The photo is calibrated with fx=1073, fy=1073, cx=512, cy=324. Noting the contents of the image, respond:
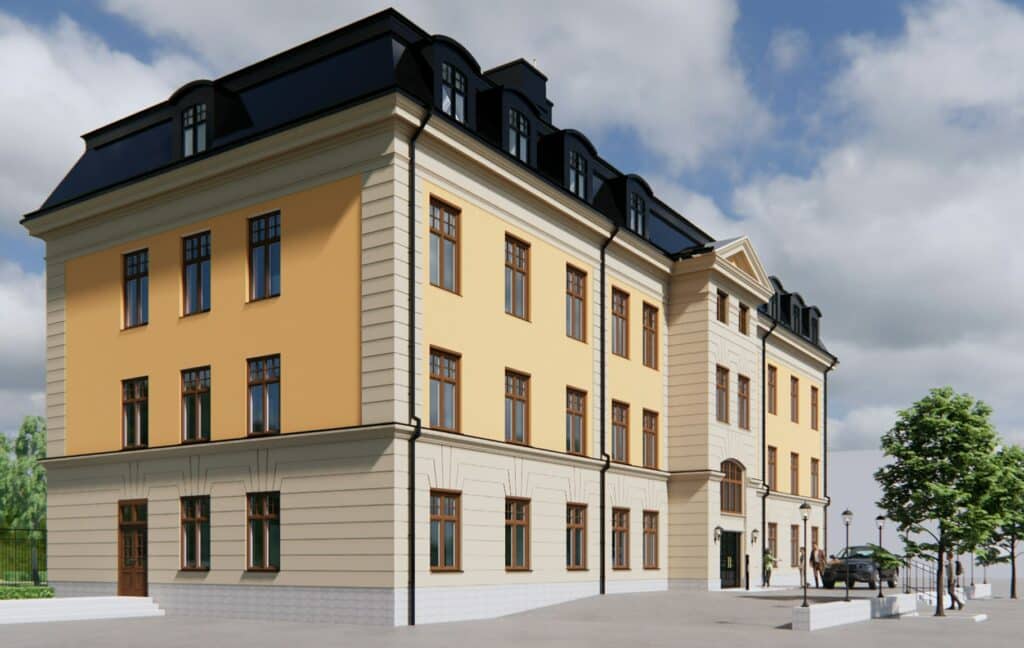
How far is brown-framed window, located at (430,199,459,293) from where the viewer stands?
25250 mm

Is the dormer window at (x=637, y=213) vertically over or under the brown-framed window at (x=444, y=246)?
over

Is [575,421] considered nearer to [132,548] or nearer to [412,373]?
[412,373]

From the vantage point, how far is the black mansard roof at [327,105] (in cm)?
2516

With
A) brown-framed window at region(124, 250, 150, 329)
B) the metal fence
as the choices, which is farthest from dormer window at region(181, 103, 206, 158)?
the metal fence

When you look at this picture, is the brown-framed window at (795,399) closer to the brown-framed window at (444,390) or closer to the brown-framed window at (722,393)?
the brown-framed window at (722,393)

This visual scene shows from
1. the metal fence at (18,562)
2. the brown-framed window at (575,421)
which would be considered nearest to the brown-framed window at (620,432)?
the brown-framed window at (575,421)

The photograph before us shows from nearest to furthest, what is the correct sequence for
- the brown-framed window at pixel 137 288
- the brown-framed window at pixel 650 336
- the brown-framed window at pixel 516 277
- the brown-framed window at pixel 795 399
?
the brown-framed window at pixel 516 277 → the brown-framed window at pixel 137 288 → the brown-framed window at pixel 650 336 → the brown-framed window at pixel 795 399

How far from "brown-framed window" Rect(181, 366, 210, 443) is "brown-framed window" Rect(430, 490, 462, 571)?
→ 21.1 feet

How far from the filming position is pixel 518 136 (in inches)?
1136

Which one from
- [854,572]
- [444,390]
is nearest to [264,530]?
[444,390]

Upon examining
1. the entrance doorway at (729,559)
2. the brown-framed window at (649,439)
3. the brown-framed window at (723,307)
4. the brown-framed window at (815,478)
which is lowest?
the entrance doorway at (729,559)

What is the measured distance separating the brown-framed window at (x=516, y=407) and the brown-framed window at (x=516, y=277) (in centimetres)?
171

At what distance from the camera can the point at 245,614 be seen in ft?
81.9

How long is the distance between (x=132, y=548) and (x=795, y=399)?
3264cm
